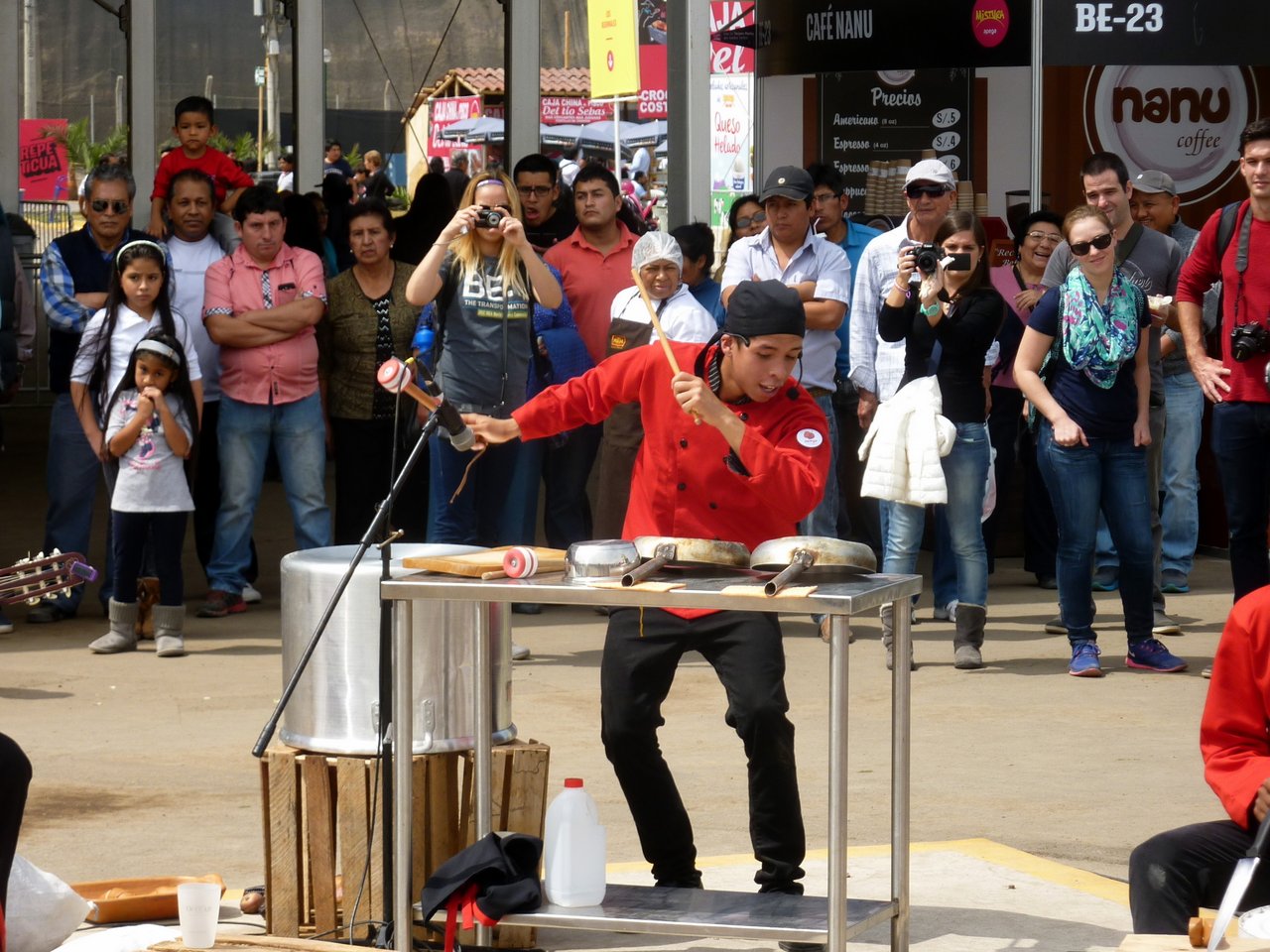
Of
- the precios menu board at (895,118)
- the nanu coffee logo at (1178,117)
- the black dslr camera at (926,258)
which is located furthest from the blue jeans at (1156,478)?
the precios menu board at (895,118)

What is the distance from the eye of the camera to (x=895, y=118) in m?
12.1

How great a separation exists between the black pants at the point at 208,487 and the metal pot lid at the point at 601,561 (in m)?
5.40

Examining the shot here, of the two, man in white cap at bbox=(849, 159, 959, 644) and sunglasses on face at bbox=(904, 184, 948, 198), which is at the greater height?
Answer: sunglasses on face at bbox=(904, 184, 948, 198)

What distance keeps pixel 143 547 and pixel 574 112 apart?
22784mm

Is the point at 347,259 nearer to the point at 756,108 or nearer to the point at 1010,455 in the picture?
the point at 756,108

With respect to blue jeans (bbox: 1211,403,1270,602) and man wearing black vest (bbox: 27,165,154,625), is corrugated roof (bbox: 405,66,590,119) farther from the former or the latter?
blue jeans (bbox: 1211,403,1270,602)

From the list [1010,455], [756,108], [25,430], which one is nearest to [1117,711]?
[1010,455]

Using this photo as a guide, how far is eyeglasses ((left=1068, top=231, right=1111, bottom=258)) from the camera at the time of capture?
7.94 m

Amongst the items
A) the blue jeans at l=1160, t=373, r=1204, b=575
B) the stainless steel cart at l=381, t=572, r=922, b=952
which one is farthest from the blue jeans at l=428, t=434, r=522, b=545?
the stainless steel cart at l=381, t=572, r=922, b=952

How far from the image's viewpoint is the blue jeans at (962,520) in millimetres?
8289

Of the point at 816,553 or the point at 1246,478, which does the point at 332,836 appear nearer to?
the point at 816,553

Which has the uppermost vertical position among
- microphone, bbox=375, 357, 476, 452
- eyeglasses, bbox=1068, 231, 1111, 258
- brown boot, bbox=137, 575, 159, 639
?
eyeglasses, bbox=1068, 231, 1111, 258

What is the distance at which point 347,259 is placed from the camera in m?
12.2

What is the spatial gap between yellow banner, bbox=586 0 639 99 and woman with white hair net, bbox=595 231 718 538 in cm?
953
